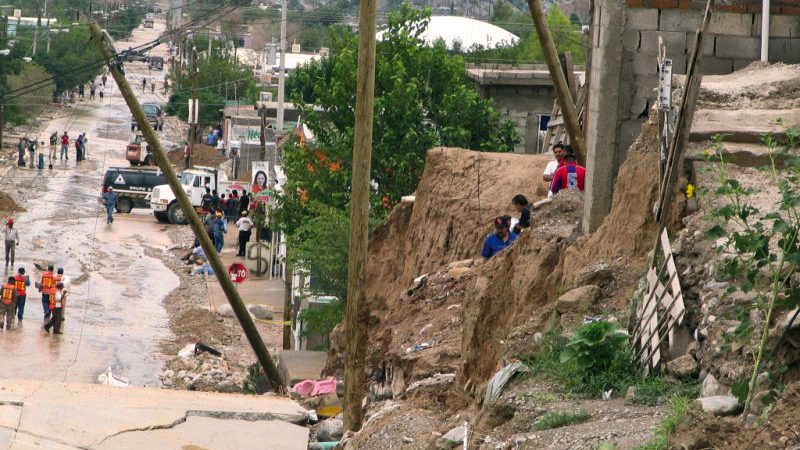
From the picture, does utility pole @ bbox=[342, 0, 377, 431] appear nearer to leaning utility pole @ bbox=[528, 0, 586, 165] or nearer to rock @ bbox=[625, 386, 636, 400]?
leaning utility pole @ bbox=[528, 0, 586, 165]

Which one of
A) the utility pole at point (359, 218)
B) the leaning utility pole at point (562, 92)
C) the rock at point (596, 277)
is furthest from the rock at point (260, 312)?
the rock at point (596, 277)

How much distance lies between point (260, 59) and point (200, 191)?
7387cm

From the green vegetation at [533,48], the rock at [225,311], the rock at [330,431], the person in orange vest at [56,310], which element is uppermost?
the green vegetation at [533,48]

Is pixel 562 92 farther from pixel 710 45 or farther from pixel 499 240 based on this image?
pixel 710 45

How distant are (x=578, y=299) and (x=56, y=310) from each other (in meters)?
21.4

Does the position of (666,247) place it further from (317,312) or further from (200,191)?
(200,191)

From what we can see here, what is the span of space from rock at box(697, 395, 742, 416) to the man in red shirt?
8522 millimetres

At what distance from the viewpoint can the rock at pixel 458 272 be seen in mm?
17469

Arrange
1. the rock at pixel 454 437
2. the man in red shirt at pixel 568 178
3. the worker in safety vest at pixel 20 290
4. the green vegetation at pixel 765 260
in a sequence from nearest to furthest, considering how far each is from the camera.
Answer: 1. the green vegetation at pixel 765 260
2. the rock at pixel 454 437
3. the man in red shirt at pixel 568 178
4. the worker in safety vest at pixel 20 290

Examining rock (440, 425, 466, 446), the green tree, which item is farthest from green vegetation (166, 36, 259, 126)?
rock (440, 425, 466, 446)

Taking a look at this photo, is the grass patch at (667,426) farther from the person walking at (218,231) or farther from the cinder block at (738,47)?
the person walking at (218,231)

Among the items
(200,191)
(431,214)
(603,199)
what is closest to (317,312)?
(431,214)

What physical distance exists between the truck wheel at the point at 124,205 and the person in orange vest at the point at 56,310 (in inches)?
945

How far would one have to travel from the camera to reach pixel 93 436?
13812mm
